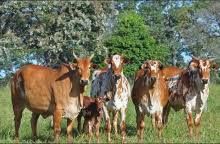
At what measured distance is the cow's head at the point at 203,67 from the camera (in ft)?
51.3

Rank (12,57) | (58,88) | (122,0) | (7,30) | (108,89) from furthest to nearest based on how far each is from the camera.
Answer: (122,0), (7,30), (12,57), (108,89), (58,88)

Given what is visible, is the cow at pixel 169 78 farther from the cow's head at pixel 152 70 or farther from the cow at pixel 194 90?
the cow's head at pixel 152 70

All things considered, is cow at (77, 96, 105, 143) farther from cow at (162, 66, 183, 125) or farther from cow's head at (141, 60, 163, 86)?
cow at (162, 66, 183, 125)

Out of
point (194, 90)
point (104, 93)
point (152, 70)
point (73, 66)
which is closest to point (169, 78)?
point (194, 90)

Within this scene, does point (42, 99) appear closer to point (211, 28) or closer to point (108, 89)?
point (108, 89)

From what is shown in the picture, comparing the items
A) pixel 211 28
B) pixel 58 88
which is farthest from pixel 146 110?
pixel 211 28

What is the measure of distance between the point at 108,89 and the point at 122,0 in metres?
63.1

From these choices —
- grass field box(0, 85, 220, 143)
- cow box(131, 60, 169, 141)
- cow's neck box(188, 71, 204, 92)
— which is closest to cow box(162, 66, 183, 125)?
grass field box(0, 85, 220, 143)

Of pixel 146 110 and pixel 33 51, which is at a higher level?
pixel 33 51

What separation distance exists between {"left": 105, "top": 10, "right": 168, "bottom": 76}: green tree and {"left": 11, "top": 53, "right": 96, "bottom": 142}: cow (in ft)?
148

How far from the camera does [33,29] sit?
48.6 m

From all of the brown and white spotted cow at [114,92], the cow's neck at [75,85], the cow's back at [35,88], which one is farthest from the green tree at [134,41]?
the cow's neck at [75,85]

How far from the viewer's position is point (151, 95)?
15.8 m

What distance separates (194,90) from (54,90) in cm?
407
